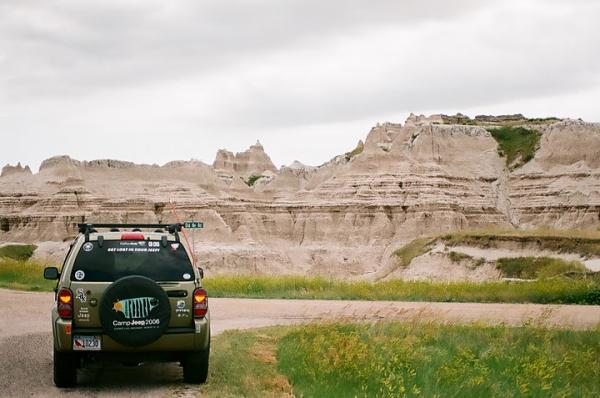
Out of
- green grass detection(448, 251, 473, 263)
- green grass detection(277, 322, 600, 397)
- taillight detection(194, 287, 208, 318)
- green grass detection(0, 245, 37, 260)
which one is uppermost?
taillight detection(194, 287, 208, 318)

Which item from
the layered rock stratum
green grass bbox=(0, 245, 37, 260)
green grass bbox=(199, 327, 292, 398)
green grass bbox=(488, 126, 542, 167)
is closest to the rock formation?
the layered rock stratum

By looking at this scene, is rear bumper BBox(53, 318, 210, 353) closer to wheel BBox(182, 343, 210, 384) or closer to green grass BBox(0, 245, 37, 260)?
wheel BBox(182, 343, 210, 384)

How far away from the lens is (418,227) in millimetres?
83375

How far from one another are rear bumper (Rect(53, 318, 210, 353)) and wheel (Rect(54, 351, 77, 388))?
14cm

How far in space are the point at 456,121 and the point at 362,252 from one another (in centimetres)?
4384

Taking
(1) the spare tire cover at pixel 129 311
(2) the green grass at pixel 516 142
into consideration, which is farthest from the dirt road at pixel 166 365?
(2) the green grass at pixel 516 142

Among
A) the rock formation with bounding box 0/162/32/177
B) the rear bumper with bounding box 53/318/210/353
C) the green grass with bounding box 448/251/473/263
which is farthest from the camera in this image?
the rock formation with bounding box 0/162/32/177

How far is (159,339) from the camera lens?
1013cm

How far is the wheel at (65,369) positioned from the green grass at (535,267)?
2805 centimetres

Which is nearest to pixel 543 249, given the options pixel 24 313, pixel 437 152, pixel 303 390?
pixel 24 313

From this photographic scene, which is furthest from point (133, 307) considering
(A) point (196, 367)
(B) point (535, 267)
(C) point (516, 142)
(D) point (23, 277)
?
(C) point (516, 142)

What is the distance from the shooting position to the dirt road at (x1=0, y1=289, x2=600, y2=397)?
10.7 meters

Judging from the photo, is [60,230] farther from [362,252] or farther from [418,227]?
[418,227]

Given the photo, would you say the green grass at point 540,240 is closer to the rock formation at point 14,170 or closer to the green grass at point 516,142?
the green grass at point 516,142
